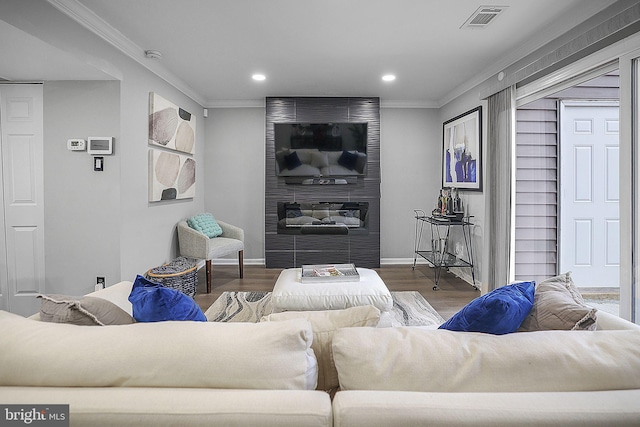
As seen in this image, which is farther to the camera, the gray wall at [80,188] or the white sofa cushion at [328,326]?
the gray wall at [80,188]

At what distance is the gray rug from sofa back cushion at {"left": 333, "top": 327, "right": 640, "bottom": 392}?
2335 mm

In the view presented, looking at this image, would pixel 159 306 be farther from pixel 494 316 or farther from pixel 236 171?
pixel 236 171

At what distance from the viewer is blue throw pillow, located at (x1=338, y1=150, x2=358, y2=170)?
18.8ft

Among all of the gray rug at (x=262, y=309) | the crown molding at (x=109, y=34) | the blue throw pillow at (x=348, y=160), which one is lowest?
the gray rug at (x=262, y=309)

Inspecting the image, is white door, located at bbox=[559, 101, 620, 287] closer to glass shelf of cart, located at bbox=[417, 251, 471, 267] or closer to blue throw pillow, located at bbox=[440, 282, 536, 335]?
glass shelf of cart, located at bbox=[417, 251, 471, 267]

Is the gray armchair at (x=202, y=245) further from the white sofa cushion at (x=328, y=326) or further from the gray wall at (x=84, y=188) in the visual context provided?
the white sofa cushion at (x=328, y=326)

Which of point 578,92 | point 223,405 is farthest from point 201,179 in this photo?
point 223,405

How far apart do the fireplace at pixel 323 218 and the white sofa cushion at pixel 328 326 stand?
4445 millimetres

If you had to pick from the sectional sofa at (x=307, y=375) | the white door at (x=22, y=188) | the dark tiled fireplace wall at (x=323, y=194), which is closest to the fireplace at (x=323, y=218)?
the dark tiled fireplace wall at (x=323, y=194)

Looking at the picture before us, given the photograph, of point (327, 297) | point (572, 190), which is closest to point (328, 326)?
point (327, 297)

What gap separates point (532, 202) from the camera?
12.7ft

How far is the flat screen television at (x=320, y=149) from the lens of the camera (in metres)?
5.69

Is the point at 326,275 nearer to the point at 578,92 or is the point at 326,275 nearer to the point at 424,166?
the point at 578,92

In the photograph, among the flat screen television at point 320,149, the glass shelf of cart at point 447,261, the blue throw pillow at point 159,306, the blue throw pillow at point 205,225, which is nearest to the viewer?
the blue throw pillow at point 159,306
